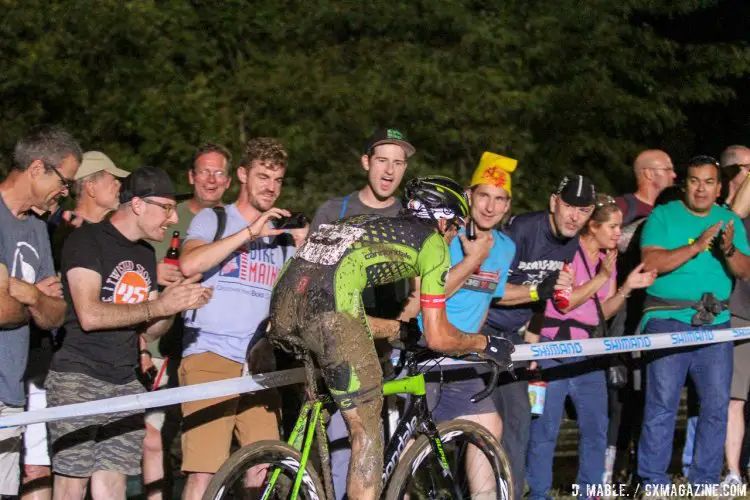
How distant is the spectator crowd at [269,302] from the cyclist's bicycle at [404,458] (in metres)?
0.16

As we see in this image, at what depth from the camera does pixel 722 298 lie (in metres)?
7.56

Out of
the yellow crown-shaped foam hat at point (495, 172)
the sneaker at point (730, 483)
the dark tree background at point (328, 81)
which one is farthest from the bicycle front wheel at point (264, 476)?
the dark tree background at point (328, 81)

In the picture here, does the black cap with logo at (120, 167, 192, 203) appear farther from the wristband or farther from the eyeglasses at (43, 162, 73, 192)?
the wristband

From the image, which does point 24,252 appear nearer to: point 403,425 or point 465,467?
point 403,425

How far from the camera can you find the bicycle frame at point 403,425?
17.4ft

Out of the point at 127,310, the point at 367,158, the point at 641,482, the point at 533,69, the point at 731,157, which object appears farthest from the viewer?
the point at 533,69

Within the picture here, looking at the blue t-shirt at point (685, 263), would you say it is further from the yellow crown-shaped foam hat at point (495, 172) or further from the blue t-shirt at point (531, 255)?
the yellow crown-shaped foam hat at point (495, 172)

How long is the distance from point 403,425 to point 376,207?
1.38 meters

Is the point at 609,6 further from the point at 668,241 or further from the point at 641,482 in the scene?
the point at 641,482

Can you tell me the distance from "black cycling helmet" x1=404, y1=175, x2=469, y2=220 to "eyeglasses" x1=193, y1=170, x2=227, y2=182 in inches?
82.0

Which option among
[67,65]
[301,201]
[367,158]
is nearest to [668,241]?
[367,158]

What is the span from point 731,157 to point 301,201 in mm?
3805

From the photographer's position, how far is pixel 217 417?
597cm

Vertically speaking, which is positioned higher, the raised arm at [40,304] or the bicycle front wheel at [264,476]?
the raised arm at [40,304]
